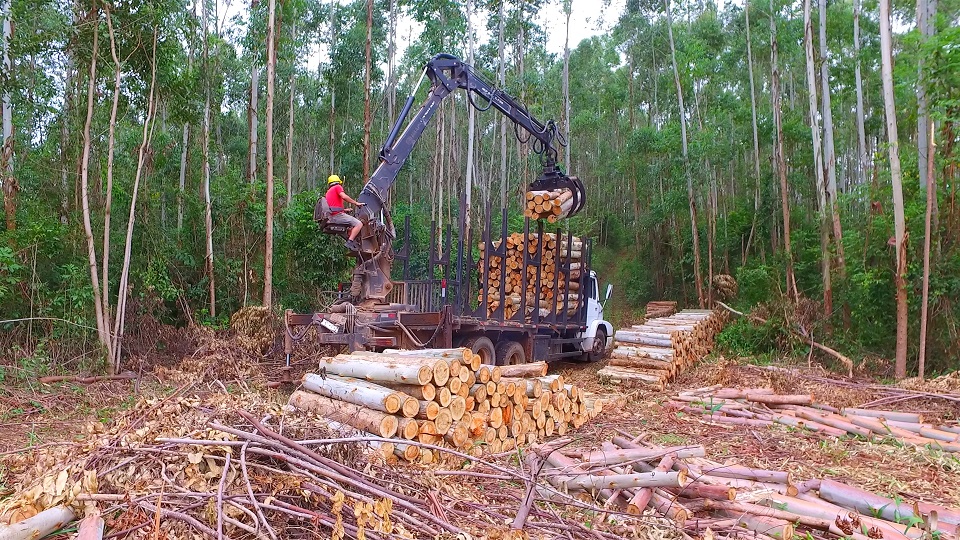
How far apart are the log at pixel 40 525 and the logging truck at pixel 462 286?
4.89 m

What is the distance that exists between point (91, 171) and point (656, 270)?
20533 mm

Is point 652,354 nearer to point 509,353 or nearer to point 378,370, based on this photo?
point 509,353

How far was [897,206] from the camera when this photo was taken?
10.2m

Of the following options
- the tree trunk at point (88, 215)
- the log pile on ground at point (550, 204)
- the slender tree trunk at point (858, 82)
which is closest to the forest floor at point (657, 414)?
the tree trunk at point (88, 215)

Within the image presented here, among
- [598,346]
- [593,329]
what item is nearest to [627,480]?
[593,329]

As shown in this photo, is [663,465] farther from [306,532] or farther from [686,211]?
[686,211]

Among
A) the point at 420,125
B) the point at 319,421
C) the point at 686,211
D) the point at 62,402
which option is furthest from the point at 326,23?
the point at 319,421

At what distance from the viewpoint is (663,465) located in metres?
4.62

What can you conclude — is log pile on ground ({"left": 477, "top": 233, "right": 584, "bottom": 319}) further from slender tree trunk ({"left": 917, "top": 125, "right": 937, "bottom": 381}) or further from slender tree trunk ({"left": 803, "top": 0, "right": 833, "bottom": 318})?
slender tree trunk ({"left": 917, "top": 125, "right": 937, "bottom": 381})

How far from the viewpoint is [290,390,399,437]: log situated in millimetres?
5224

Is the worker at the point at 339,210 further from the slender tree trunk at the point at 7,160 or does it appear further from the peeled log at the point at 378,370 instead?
the slender tree trunk at the point at 7,160

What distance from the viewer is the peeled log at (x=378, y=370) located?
18.1 feet

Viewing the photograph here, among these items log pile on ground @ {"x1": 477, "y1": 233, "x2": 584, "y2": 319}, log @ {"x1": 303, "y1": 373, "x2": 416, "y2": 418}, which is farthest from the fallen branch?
log @ {"x1": 303, "y1": 373, "x2": 416, "y2": 418}

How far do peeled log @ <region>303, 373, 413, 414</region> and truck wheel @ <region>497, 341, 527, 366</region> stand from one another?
13.5ft
